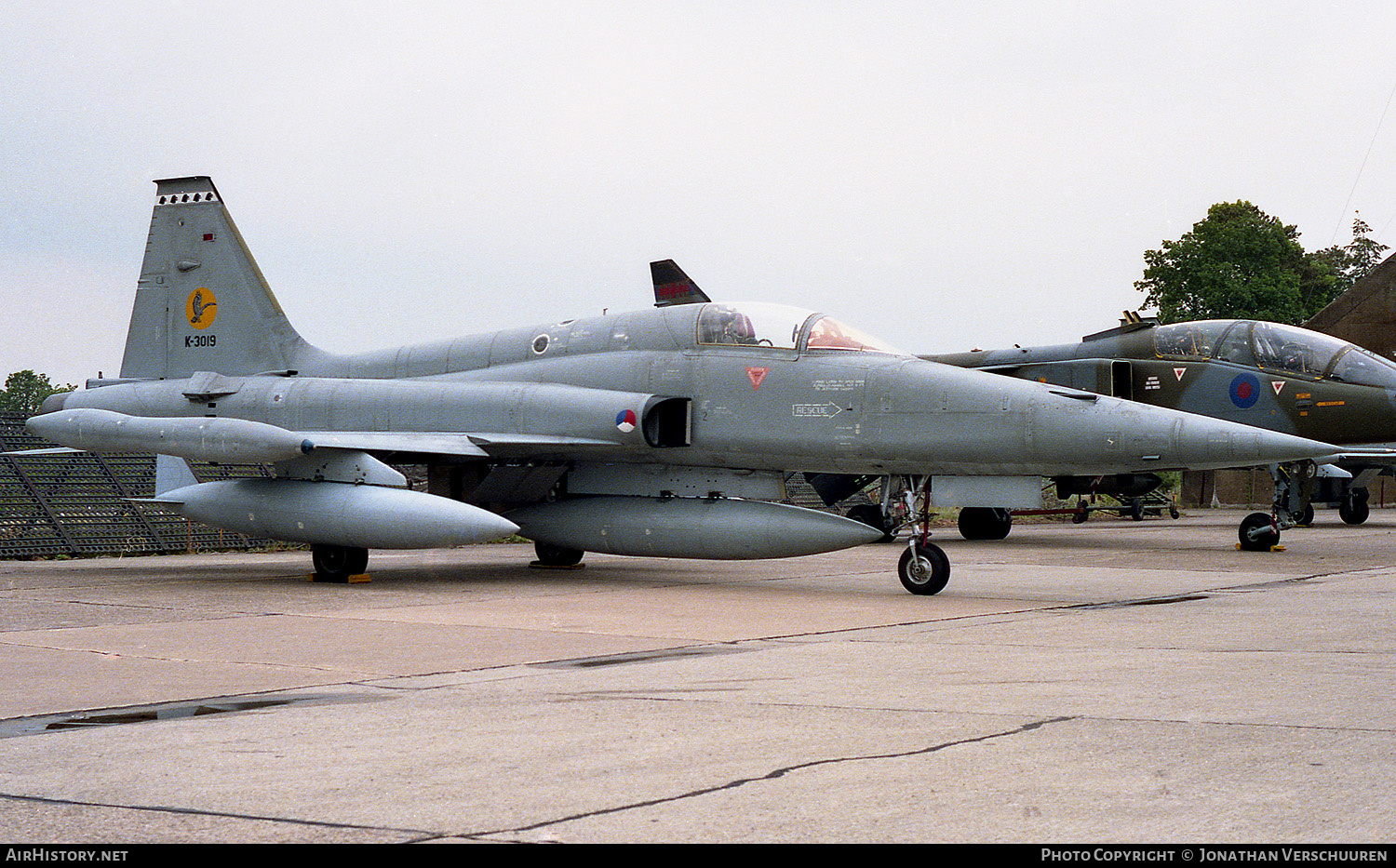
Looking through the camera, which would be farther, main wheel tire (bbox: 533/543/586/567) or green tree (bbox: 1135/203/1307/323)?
green tree (bbox: 1135/203/1307/323)

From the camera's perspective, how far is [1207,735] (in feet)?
14.8

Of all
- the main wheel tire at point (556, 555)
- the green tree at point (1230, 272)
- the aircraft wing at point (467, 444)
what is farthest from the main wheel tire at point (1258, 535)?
the green tree at point (1230, 272)

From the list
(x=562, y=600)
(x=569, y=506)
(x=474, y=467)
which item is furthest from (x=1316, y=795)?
(x=474, y=467)

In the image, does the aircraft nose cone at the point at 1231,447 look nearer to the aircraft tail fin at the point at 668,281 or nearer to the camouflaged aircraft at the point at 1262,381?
the camouflaged aircraft at the point at 1262,381

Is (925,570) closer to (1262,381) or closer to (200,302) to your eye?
(1262,381)

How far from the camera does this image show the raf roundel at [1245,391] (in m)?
17.5

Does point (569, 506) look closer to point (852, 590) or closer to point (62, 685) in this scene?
point (852, 590)

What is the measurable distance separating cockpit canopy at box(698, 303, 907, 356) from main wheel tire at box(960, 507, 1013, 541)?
9945 millimetres

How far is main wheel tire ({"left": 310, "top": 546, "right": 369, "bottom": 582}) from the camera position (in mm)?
12914

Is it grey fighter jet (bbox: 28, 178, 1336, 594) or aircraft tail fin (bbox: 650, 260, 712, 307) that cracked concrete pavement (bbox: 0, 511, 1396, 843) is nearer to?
grey fighter jet (bbox: 28, 178, 1336, 594)

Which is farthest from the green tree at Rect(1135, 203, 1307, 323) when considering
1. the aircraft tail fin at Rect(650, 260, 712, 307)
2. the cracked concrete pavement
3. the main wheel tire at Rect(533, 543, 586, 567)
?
the cracked concrete pavement

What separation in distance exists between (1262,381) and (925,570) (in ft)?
28.0

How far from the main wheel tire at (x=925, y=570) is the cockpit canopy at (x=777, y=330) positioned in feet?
6.41

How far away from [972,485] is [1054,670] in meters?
5.57
